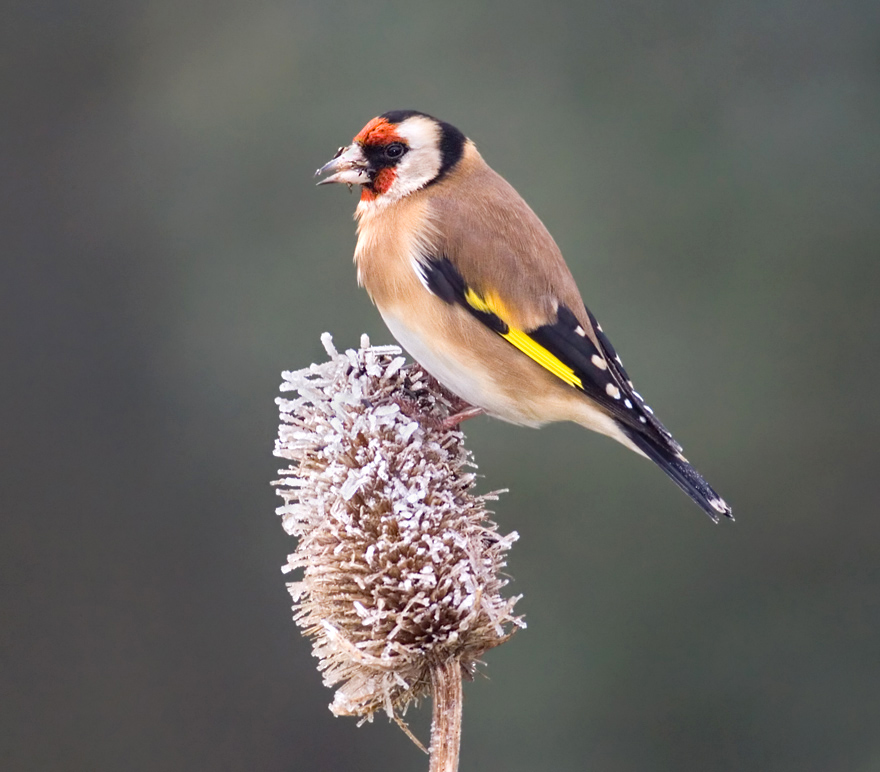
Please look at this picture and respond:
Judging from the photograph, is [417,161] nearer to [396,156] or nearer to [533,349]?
[396,156]

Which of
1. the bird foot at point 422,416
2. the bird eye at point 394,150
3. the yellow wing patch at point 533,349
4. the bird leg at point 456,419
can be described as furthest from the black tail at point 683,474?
the bird eye at point 394,150

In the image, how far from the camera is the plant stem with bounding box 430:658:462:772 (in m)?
1.95

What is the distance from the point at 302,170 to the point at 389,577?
4578 millimetres

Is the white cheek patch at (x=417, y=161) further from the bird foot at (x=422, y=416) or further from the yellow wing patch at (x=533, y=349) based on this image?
the bird foot at (x=422, y=416)

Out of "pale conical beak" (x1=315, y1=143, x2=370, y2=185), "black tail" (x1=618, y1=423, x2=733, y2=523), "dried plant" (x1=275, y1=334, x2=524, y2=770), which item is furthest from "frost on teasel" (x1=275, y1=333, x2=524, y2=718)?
"pale conical beak" (x1=315, y1=143, x2=370, y2=185)

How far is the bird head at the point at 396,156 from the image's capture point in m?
3.19

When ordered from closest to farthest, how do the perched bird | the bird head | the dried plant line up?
the dried plant → the perched bird → the bird head

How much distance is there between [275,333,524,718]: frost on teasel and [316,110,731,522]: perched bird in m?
0.62

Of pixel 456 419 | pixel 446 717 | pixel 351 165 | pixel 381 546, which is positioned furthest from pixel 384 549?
pixel 351 165

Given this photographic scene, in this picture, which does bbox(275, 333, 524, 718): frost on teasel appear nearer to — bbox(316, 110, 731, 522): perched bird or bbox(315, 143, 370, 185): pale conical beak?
bbox(316, 110, 731, 522): perched bird

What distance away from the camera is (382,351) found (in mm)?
2490

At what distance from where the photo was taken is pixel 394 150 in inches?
127

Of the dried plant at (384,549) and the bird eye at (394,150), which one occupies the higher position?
the bird eye at (394,150)

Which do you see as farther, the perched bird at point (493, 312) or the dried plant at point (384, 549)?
the perched bird at point (493, 312)
